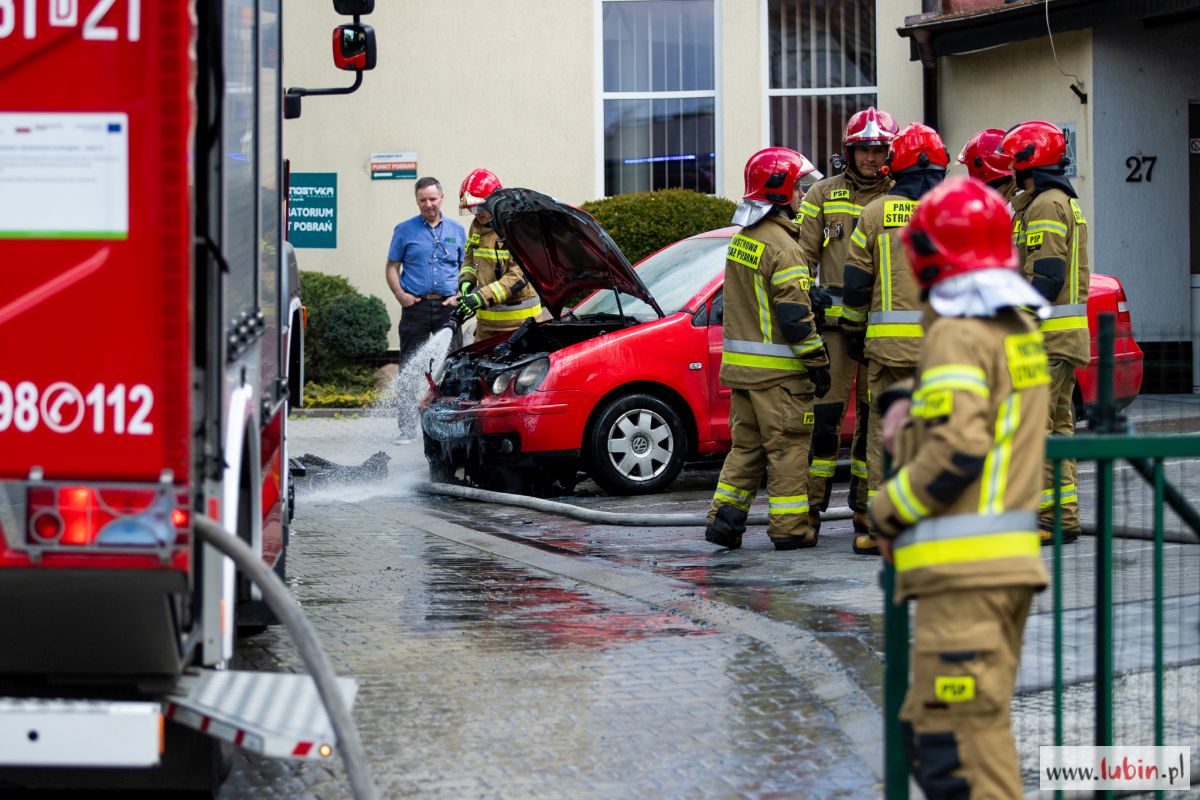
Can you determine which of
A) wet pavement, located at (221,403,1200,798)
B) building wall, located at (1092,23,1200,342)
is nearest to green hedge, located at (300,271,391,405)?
building wall, located at (1092,23,1200,342)

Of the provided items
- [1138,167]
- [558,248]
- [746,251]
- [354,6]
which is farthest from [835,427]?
[1138,167]

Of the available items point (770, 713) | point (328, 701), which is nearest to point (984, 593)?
point (328, 701)

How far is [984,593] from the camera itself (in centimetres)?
396

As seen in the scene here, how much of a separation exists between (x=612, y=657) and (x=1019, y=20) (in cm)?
1108

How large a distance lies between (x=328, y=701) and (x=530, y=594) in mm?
3919

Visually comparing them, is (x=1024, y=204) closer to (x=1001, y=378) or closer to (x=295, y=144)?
(x=1001, y=378)

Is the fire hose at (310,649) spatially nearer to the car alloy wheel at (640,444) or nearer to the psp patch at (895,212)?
the psp patch at (895,212)

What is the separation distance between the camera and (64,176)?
3.93 meters

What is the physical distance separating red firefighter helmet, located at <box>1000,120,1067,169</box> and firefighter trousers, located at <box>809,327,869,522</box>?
1.26 meters

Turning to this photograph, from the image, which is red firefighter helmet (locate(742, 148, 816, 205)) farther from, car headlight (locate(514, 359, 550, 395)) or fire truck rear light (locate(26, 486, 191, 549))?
fire truck rear light (locate(26, 486, 191, 549))

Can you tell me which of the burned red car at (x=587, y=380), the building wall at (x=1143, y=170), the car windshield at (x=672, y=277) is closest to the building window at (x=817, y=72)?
the building wall at (x=1143, y=170)

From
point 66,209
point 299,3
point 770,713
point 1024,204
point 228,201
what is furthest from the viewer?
point 299,3

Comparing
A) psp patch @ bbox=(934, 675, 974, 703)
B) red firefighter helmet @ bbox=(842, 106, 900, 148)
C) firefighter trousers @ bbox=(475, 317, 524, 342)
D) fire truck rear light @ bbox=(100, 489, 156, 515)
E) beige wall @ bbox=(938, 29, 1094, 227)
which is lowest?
psp patch @ bbox=(934, 675, 974, 703)

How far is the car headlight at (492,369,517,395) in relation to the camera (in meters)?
→ 10.8
